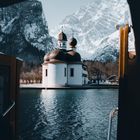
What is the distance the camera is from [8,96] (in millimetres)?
9773

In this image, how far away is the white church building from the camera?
96.8 meters

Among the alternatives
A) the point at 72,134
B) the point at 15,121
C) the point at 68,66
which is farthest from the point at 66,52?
the point at 15,121

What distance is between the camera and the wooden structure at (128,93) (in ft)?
22.8

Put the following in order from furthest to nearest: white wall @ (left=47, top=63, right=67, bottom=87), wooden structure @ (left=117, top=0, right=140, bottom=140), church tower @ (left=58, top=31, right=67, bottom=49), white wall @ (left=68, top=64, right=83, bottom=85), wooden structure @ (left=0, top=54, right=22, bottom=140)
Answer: church tower @ (left=58, top=31, right=67, bottom=49), white wall @ (left=68, top=64, right=83, bottom=85), white wall @ (left=47, top=63, right=67, bottom=87), wooden structure @ (left=0, top=54, right=22, bottom=140), wooden structure @ (left=117, top=0, right=140, bottom=140)

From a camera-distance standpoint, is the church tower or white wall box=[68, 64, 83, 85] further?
the church tower

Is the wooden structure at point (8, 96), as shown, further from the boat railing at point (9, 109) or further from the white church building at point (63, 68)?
the white church building at point (63, 68)

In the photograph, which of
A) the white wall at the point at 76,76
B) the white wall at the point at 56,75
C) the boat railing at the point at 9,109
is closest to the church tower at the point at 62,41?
the white wall at the point at 76,76

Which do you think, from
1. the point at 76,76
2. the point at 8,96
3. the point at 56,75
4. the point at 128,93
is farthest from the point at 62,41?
the point at 128,93

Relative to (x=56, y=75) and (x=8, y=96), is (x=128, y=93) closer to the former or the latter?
(x=8, y=96)

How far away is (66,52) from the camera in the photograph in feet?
327

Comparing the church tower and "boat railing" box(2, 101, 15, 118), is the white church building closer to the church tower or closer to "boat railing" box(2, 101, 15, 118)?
the church tower

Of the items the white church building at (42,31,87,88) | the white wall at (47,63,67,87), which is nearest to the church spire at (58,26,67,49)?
the white church building at (42,31,87,88)

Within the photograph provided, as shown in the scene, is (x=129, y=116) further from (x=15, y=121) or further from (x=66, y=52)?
(x=66, y=52)

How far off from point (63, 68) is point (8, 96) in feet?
290
